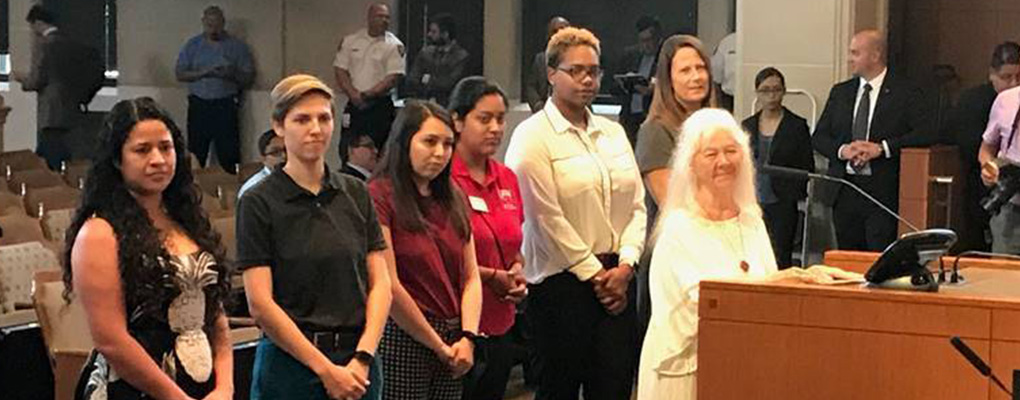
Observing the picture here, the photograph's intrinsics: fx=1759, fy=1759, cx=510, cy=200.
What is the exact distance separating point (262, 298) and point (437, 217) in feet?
2.72

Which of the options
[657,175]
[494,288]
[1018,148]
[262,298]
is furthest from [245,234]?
[1018,148]

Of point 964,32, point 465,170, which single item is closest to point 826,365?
point 465,170

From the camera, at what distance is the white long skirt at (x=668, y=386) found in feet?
13.2

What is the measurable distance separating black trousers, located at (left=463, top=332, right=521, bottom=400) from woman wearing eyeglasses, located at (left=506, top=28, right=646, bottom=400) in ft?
0.62

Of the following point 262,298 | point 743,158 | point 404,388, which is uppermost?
point 743,158

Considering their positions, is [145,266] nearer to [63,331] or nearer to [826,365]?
[826,365]

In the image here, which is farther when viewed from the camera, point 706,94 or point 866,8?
point 866,8

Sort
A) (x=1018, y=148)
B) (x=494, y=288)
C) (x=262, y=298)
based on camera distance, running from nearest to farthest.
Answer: (x=262, y=298)
(x=494, y=288)
(x=1018, y=148)

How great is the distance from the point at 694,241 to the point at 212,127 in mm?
9420

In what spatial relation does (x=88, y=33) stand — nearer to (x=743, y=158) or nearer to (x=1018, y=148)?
(x=1018, y=148)

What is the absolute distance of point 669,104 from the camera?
5242mm

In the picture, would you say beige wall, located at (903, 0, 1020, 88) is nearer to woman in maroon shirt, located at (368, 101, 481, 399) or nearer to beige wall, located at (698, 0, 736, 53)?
beige wall, located at (698, 0, 736, 53)

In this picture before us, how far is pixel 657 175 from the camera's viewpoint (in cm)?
529

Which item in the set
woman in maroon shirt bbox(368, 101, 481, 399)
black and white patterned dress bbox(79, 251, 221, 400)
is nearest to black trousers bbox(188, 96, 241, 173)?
woman in maroon shirt bbox(368, 101, 481, 399)
